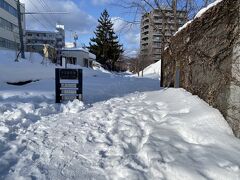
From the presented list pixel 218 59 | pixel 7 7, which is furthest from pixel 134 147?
pixel 7 7

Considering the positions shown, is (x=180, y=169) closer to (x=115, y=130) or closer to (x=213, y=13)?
(x=115, y=130)

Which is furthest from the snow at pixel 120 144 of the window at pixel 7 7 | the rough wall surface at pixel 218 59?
the window at pixel 7 7

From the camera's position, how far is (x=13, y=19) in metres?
48.2

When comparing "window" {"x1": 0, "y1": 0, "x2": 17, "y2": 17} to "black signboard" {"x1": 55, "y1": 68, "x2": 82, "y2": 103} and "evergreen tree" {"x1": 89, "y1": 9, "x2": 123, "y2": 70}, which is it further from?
"black signboard" {"x1": 55, "y1": 68, "x2": 82, "y2": 103}

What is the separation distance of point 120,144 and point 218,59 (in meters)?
2.54

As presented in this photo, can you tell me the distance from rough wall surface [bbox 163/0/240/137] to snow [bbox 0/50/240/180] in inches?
10.8

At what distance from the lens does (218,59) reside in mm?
5117

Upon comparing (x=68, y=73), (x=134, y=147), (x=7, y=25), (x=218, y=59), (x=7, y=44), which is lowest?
Result: (x=134, y=147)

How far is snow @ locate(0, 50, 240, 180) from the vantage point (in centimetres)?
324

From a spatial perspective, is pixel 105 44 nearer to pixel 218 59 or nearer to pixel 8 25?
pixel 8 25

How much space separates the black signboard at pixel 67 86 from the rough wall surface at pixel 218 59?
3.51 meters

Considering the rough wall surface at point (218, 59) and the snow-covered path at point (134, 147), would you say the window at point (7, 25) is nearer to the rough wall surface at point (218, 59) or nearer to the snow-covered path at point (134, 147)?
the rough wall surface at point (218, 59)

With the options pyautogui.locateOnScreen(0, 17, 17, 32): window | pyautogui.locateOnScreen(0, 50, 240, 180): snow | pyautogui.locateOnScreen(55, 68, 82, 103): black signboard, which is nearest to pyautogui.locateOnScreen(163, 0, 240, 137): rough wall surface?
pyautogui.locateOnScreen(0, 50, 240, 180): snow

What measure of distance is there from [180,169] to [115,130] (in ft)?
6.83
